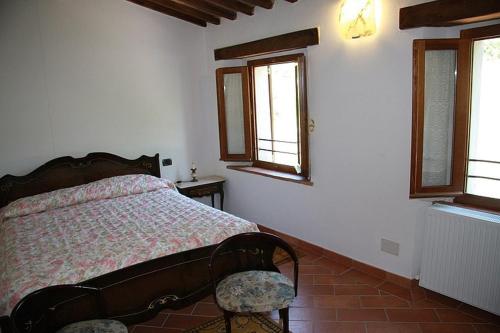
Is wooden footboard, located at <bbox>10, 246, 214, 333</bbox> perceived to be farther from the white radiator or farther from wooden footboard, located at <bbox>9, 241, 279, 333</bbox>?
the white radiator

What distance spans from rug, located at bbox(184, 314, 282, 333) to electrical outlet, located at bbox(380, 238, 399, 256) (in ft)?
3.79

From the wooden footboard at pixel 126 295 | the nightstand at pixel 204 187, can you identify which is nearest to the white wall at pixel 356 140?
the nightstand at pixel 204 187

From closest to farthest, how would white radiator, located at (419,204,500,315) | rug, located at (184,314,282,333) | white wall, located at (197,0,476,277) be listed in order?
white radiator, located at (419,204,500,315)
rug, located at (184,314,282,333)
white wall, located at (197,0,476,277)

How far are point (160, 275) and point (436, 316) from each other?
1924mm

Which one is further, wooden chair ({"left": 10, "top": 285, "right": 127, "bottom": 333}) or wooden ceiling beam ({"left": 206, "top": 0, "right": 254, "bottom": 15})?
wooden ceiling beam ({"left": 206, "top": 0, "right": 254, "bottom": 15})

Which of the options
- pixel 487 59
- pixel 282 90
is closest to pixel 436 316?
pixel 487 59

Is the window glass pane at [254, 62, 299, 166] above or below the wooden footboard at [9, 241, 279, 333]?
above

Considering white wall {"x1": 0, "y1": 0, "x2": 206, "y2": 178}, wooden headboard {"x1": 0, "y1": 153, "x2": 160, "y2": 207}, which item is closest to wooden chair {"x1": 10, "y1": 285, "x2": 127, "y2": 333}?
wooden headboard {"x1": 0, "y1": 153, "x2": 160, "y2": 207}

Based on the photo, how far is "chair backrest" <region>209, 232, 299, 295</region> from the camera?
238 cm

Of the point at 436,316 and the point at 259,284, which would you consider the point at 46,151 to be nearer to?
the point at 259,284

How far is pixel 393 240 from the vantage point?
10.3 ft

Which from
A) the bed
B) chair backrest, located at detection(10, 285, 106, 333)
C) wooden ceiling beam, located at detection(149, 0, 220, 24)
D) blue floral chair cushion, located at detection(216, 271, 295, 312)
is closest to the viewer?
chair backrest, located at detection(10, 285, 106, 333)

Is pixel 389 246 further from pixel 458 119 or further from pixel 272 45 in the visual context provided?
pixel 272 45

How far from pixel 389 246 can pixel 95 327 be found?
89.7 inches
